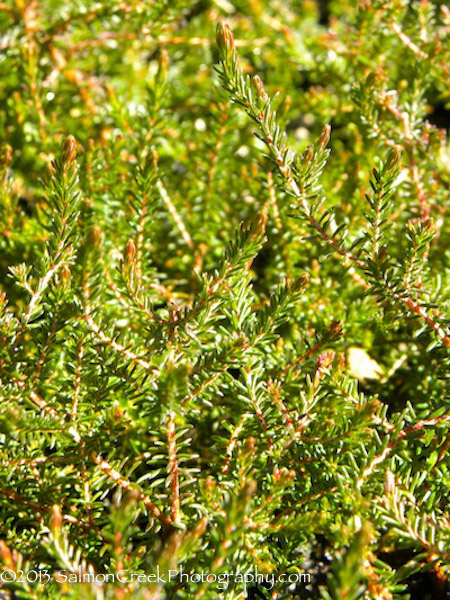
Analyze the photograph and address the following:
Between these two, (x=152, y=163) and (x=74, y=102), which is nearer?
(x=152, y=163)

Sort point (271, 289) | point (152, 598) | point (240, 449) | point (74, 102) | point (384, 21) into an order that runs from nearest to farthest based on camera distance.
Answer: point (152, 598) → point (240, 449) → point (271, 289) → point (384, 21) → point (74, 102)

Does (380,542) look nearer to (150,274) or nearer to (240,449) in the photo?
(240,449)

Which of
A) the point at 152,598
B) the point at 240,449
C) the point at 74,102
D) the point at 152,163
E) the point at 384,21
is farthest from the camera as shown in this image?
the point at 74,102

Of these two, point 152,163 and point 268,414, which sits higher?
point 152,163

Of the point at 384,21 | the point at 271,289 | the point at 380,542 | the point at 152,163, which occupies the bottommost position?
the point at 380,542

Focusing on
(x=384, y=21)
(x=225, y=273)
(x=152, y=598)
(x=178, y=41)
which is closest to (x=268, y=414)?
(x=225, y=273)

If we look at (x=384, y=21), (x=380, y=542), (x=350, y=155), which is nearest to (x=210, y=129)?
(x=350, y=155)

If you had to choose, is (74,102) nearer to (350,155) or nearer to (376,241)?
(350,155)
